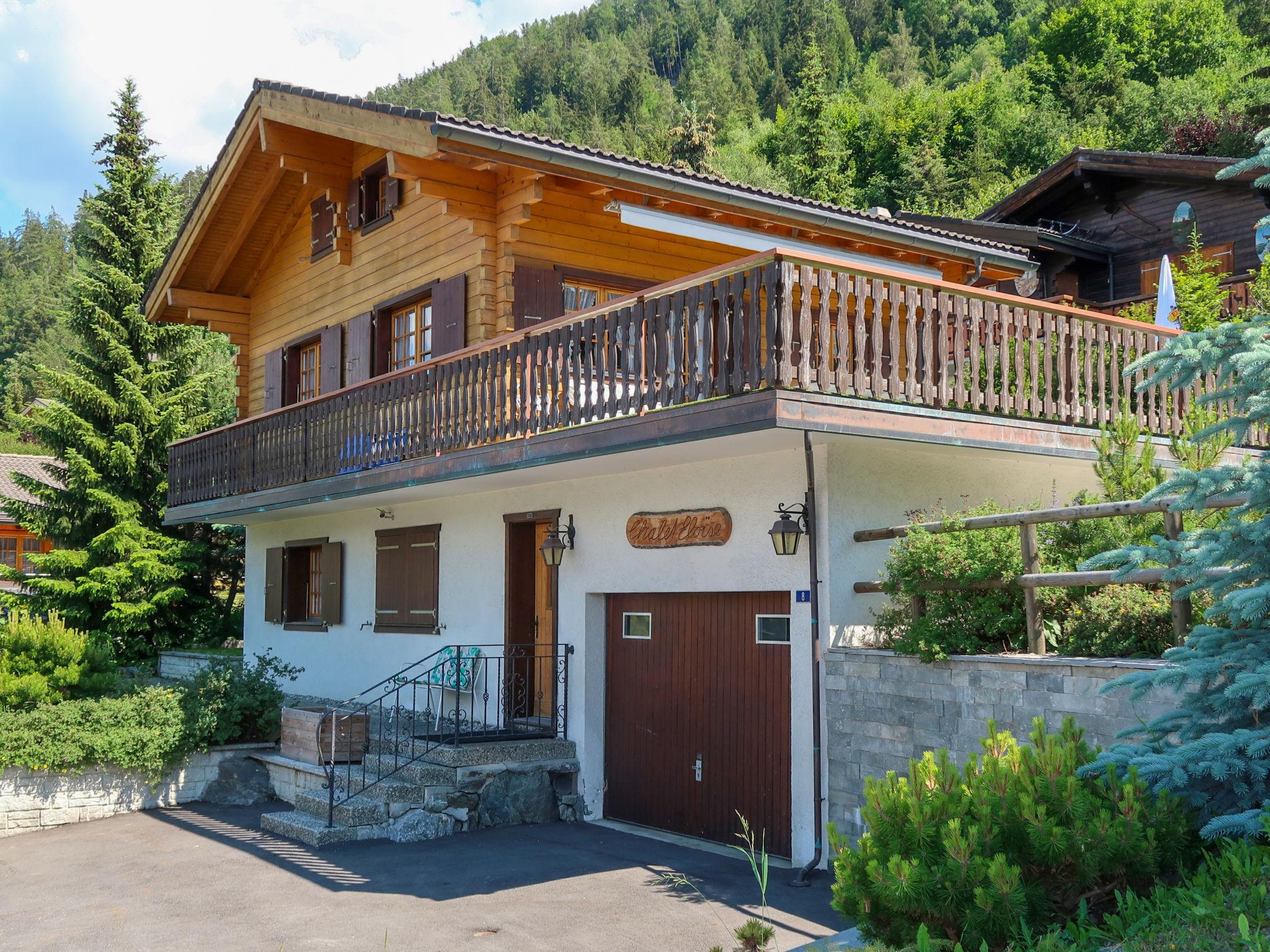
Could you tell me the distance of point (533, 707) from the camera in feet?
44.5

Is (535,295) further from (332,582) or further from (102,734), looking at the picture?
(102,734)

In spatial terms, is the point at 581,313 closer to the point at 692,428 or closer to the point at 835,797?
the point at 692,428

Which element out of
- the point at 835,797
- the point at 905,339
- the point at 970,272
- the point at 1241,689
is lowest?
the point at 835,797

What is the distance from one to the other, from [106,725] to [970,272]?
1177 cm

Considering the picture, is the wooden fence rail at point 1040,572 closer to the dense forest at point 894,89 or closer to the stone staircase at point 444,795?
the stone staircase at point 444,795

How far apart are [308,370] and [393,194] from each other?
4014mm

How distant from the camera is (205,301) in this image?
19.3 metres

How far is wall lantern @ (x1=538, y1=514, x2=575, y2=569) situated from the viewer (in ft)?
40.7

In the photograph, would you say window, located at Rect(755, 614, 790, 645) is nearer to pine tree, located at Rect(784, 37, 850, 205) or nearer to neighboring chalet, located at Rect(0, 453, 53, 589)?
neighboring chalet, located at Rect(0, 453, 53, 589)

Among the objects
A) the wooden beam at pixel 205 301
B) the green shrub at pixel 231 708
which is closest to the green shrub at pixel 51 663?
the green shrub at pixel 231 708

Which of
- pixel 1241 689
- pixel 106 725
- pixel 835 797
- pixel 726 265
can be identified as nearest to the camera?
pixel 1241 689

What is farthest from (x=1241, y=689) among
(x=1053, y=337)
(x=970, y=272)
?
(x=970, y=272)

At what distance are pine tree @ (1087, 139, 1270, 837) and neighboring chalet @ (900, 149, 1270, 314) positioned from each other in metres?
16.3

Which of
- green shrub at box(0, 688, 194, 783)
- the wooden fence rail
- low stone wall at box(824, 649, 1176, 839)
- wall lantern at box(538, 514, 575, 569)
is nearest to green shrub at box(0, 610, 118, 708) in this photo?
green shrub at box(0, 688, 194, 783)
